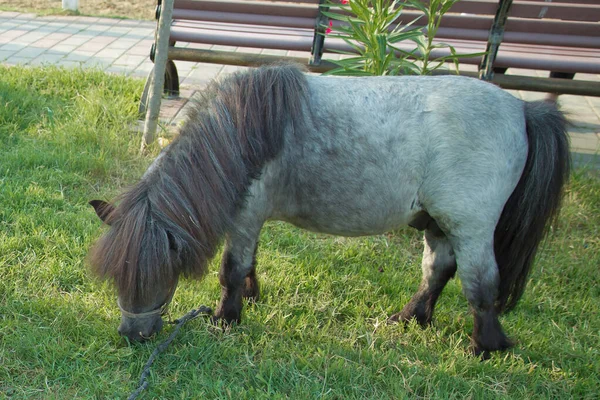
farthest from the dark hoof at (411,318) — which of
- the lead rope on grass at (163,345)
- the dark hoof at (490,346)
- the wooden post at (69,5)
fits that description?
the wooden post at (69,5)

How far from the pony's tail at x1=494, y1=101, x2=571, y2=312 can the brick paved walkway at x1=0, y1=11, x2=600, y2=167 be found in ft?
7.94

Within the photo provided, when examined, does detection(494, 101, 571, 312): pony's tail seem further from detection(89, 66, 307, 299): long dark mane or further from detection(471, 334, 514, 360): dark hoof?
detection(89, 66, 307, 299): long dark mane

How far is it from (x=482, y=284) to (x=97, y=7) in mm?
8299

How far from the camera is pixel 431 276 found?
318cm

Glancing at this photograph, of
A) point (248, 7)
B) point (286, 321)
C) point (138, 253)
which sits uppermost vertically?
point (248, 7)

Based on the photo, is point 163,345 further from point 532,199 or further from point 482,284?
point 532,199

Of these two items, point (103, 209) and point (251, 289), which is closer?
point (103, 209)

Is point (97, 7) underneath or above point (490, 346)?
above

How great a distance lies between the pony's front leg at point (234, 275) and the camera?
9.36 feet

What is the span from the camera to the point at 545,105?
2.88 meters

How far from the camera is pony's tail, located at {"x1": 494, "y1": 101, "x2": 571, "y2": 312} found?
278cm

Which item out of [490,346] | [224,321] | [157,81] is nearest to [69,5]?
[157,81]

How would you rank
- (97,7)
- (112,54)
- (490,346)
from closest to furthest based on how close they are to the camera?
(490,346) < (112,54) < (97,7)

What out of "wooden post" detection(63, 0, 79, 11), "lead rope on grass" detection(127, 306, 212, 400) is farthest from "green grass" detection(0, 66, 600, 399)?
"wooden post" detection(63, 0, 79, 11)
